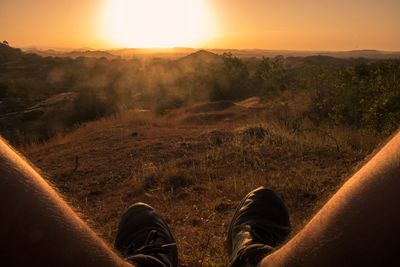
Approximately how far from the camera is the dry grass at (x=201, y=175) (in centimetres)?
314

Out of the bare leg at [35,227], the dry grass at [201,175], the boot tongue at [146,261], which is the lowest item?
the dry grass at [201,175]

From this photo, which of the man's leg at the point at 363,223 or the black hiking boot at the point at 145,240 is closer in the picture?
the man's leg at the point at 363,223

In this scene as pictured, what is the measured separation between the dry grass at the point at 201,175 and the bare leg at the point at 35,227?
980mm

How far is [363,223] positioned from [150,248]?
1064mm

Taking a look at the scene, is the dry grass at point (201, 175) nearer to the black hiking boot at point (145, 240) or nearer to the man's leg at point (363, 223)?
the black hiking boot at point (145, 240)

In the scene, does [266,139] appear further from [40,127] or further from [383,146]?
[40,127]

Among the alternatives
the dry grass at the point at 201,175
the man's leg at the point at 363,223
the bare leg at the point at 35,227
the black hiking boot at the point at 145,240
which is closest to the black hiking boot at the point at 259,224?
the dry grass at the point at 201,175

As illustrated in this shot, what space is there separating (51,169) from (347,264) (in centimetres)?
553

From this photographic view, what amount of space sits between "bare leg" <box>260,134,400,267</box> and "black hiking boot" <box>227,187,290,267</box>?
19.7 inches

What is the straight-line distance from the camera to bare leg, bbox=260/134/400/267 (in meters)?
1.00

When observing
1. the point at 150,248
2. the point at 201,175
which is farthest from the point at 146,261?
the point at 201,175

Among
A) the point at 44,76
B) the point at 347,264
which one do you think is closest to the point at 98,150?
the point at 347,264

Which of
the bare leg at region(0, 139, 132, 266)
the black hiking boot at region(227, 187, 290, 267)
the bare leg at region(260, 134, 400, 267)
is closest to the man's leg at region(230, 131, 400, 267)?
the bare leg at region(260, 134, 400, 267)

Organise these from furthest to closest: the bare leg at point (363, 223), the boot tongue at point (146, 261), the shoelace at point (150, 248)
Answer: the shoelace at point (150, 248)
the boot tongue at point (146, 261)
the bare leg at point (363, 223)
